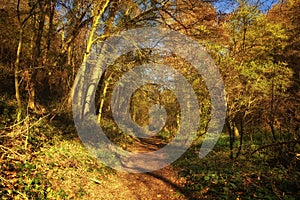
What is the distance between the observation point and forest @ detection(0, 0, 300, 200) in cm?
579

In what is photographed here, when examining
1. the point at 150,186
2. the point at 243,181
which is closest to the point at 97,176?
the point at 150,186

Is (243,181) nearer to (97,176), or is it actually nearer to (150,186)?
(150,186)

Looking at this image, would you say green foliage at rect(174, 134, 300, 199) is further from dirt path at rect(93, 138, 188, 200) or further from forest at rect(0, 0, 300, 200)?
dirt path at rect(93, 138, 188, 200)

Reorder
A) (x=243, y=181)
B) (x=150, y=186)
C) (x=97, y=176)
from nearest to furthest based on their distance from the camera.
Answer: (x=243, y=181)
(x=97, y=176)
(x=150, y=186)

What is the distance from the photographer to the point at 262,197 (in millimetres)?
5301

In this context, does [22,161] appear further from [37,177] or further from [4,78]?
[4,78]

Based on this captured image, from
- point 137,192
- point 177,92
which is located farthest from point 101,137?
point 177,92

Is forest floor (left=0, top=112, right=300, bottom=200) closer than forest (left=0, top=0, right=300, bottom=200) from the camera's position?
Yes

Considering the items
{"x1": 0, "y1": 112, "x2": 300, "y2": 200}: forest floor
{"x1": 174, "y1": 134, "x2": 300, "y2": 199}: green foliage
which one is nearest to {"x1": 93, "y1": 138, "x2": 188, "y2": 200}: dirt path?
{"x1": 0, "y1": 112, "x2": 300, "y2": 200}: forest floor

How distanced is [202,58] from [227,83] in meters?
2.54

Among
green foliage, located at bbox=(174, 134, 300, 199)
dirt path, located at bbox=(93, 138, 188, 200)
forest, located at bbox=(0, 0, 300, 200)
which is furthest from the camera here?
dirt path, located at bbox=(93, 138, 188, 200)

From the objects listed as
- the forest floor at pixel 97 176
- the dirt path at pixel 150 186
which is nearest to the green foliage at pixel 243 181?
the forest floor at pixel 97 176

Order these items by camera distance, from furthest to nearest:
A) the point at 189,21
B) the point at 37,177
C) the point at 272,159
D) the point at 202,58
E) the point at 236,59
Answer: the point at 202,58, the point at 236,59, the point at 189,21, the point at 272,159, the point at 37,177

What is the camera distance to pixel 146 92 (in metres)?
12.9
